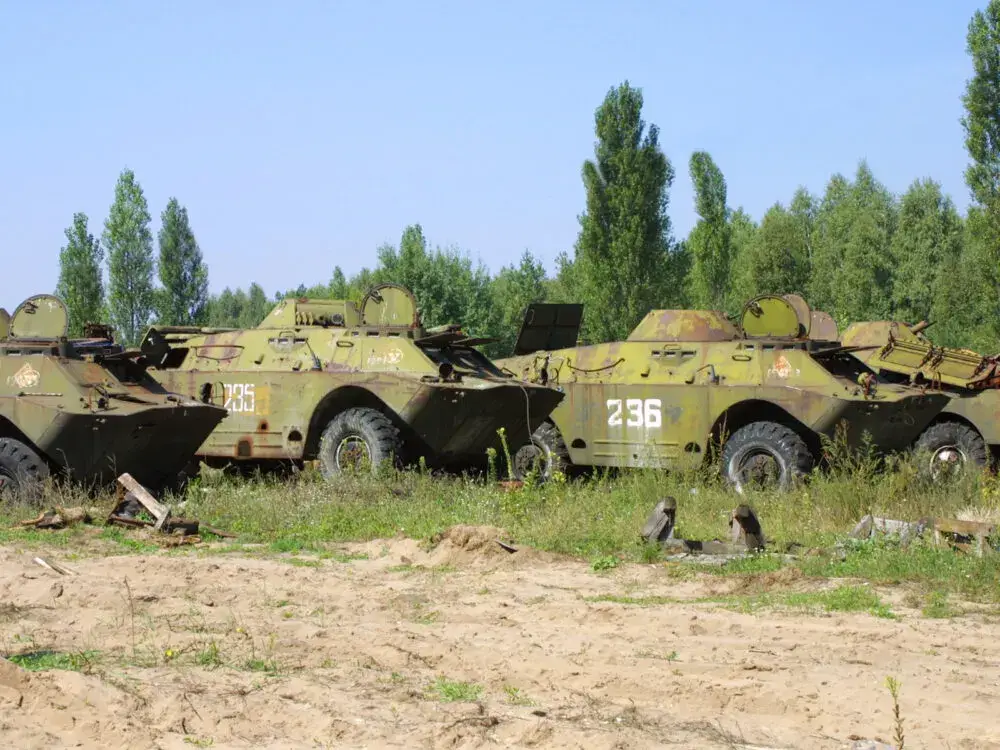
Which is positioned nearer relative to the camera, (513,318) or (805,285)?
(513,318)

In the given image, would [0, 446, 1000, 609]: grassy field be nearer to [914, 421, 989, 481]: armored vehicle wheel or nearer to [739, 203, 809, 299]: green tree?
[914, 421, 989, 481]: armored vehicle wheel

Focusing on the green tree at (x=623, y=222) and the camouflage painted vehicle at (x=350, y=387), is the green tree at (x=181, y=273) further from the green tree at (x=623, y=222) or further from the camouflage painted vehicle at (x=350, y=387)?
the camouflage painted vehicle at (x=350, y=387)

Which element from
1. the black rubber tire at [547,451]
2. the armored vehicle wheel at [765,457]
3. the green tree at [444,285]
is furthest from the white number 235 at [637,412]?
the green tree at [444,285]

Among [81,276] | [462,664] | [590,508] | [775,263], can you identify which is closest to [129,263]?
[81,276]

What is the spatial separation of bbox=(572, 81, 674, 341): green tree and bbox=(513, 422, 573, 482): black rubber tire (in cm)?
1557

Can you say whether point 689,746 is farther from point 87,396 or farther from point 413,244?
point 413,244

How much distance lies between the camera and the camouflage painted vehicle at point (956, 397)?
17.1 m

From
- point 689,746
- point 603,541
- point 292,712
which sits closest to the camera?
point 689,746

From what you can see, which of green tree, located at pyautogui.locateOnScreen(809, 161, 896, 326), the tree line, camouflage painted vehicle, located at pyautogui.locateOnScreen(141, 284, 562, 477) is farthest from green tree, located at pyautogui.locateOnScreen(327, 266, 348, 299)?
camouflage painted vehicle, located at pyautogui.locateOnScreen(141, 284, 562, 477)

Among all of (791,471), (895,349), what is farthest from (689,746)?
(895,349)

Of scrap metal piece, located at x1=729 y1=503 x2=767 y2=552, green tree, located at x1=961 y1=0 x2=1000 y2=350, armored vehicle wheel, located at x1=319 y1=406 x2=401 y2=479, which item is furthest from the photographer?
green tree, located at x1=961 y1=0 x2=1000 y2=350

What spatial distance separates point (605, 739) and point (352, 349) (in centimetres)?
1074

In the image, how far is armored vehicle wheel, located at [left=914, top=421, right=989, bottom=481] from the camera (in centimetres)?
1700

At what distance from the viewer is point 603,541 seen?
11.3m
